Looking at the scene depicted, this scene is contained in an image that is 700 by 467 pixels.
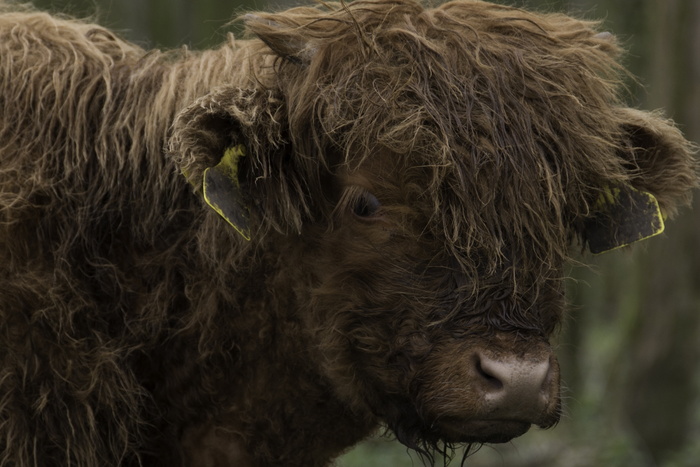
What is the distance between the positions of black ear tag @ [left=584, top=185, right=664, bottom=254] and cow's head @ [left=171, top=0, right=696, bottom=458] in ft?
0.51

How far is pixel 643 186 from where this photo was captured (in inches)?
143

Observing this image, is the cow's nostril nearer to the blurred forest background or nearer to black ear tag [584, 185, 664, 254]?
black ear tag [584, 185, 664, 254]

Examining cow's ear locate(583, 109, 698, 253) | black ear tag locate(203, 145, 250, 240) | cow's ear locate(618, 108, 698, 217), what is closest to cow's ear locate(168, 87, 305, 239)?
black ear tag locate(203, 145, 250, 240)

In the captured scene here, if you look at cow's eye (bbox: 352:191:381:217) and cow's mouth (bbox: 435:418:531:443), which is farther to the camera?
cow's eye (bbox: 352:191:381:217)

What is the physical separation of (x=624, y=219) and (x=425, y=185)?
968mm

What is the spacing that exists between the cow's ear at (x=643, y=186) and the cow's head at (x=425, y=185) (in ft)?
0.36

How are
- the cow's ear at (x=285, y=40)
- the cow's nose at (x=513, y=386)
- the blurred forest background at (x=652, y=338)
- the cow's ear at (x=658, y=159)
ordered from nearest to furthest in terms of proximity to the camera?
the cow's nose at (x=513, y=386) → the cow's ear at (x=285, y=40) → the cow's ear at (x=658, y=159) → the blurred forest background at (x=652, y=338)

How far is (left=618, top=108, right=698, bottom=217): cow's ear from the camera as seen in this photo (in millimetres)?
3572

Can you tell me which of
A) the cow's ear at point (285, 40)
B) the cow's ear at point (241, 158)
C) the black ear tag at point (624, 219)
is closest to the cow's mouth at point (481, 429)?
the cow's ear at point (241, 158)

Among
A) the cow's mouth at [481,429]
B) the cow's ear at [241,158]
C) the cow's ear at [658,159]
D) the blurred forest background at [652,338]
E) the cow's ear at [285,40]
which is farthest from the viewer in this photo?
the blurred forest background at [652,338]

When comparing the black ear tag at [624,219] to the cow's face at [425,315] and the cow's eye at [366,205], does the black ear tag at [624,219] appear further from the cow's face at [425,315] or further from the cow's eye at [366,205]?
the cow's eye at [366,205]

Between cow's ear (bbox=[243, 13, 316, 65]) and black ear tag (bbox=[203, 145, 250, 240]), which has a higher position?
cow's ear (bbox=[243, 13, 316, 65])

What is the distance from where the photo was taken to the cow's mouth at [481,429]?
9.84ft

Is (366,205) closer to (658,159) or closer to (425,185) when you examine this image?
(425,185)
